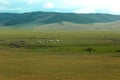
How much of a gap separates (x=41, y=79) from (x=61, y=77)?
2457 mm

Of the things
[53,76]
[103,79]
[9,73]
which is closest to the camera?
[103,79]

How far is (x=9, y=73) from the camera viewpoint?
4162cm

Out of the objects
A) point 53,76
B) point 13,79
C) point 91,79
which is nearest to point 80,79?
point 91,79

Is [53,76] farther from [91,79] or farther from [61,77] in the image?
[91,79]

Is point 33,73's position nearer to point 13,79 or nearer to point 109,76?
point 13,79

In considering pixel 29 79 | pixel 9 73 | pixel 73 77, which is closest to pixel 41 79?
pixel 29 79

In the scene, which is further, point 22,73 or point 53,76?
point 22,73

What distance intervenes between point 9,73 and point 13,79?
5.07 meters

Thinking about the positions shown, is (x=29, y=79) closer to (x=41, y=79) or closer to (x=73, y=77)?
(x=41, y=79)

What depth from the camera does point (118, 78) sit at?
37.1m

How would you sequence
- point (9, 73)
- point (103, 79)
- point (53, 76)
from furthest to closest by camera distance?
point (9, 73) < point (53, 76) < point (103, 79)

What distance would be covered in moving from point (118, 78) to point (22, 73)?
1194 centimetres

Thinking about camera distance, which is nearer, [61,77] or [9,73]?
[61,77]

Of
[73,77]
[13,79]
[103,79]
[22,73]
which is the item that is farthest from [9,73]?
[103,79]
